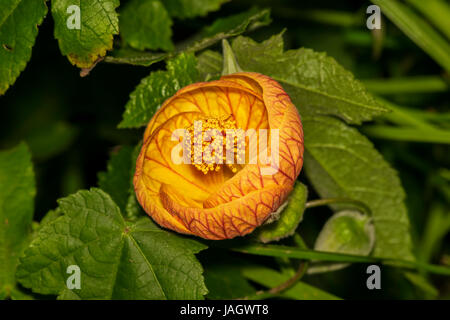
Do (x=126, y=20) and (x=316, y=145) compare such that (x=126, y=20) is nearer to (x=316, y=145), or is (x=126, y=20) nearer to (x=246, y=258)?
(x=316, y=145)

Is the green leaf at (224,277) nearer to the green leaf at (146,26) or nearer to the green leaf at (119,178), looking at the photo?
the green leaf at (119,178)

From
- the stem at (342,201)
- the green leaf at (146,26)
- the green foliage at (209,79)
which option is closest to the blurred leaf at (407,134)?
the green foliage at (209,79)

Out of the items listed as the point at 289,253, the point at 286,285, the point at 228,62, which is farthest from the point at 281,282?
the point at 228,62
